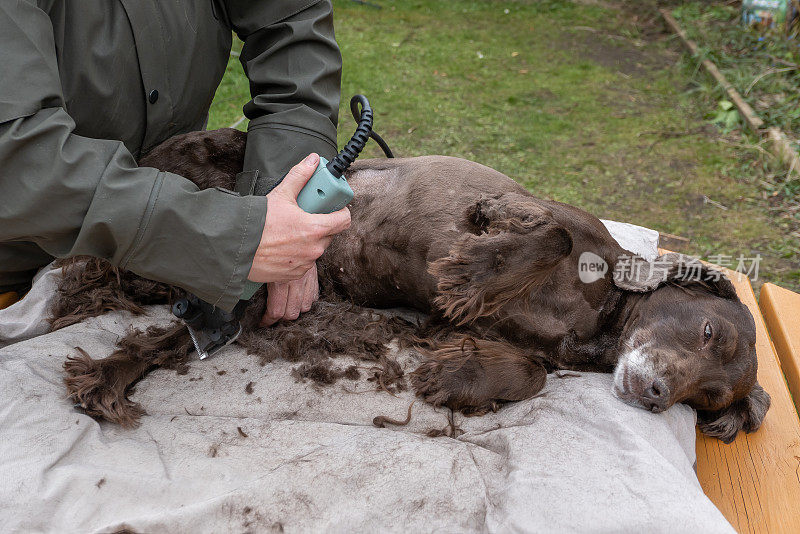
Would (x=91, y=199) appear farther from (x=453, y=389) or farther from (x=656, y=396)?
(x=656, y=396)

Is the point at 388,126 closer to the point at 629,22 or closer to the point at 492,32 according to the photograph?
the point at 492,32

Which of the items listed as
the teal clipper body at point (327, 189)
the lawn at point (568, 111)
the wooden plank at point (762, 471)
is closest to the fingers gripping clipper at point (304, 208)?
the teal clipper body at point (327, 189)

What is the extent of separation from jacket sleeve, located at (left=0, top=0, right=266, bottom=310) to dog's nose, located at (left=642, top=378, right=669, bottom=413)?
1.50 meters

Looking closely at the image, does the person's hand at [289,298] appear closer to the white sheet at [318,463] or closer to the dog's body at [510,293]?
the dog's body at [510,293]

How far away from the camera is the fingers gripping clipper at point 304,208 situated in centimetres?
227

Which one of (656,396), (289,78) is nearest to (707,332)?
(656,396)

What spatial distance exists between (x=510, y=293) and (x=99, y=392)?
1.47 metres

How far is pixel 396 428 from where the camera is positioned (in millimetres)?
2424

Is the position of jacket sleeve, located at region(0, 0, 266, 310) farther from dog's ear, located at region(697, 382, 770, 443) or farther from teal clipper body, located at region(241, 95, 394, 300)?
dog's ear, located at region(697, 382, 770, 443)

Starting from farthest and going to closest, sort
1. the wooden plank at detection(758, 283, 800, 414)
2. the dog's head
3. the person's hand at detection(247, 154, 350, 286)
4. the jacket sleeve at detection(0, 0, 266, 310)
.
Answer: the wooden plank at detection(758, 283, 800, 414), the dog's head, the person's hand at detection(247, 154, 350, 286), the jacket sleeve at detection(0, 0, 266, 310)

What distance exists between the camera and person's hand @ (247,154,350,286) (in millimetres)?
2123

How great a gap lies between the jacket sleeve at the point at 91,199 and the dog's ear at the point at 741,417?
6.54 ft

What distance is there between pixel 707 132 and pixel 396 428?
17.1ft

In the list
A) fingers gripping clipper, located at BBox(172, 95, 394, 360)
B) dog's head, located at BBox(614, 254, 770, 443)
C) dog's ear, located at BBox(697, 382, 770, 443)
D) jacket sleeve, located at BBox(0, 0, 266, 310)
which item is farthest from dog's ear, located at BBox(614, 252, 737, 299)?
jacket sleeve, located at BBox(0, 0, 266, 310)
